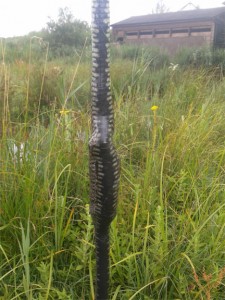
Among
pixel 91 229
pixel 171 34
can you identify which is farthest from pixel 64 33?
pixel 91 229

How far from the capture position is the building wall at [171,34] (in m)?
17.0

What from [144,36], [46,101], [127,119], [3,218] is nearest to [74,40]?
[144,36]

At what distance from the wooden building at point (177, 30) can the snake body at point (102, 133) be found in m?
15.8

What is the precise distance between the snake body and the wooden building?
51.7ft

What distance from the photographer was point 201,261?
1.31 m

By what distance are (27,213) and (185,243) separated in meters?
0.72

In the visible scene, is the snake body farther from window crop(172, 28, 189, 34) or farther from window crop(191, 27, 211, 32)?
window crop(172, 28, 189, 34)

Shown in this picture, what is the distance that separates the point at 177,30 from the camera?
18766 mm

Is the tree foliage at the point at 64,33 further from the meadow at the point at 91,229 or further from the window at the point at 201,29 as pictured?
the meadow at the point at 91,229

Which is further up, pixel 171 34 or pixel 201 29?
pixel 201 29

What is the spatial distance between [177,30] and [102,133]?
777 inches

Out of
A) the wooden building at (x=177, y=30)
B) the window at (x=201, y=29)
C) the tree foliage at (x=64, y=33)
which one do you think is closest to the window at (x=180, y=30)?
the wooden building at (x=177, y=30)

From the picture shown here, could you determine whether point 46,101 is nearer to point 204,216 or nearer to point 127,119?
point 127,119

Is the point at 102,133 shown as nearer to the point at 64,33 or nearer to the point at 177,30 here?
the point at 64,33
